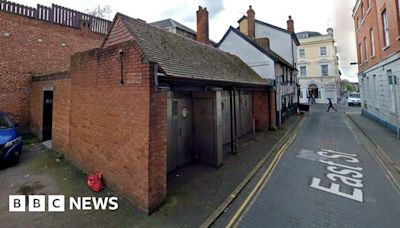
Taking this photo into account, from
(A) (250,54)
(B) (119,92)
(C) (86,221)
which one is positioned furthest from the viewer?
(A) (250,54)

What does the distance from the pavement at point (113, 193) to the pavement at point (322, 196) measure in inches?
25.3

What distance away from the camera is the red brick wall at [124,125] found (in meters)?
4.15

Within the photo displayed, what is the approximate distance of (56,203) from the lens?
4555 mm

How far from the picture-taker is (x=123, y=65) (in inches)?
180

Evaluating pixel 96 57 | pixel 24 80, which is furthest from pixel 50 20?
pixel 96 57

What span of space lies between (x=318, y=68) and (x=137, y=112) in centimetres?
3740

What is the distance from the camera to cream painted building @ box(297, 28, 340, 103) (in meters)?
33.1

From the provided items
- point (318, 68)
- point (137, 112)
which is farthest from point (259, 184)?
point (318, 68)

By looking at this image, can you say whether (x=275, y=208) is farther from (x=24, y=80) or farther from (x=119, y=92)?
(x=24, y=80)

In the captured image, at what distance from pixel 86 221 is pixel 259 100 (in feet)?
37.2

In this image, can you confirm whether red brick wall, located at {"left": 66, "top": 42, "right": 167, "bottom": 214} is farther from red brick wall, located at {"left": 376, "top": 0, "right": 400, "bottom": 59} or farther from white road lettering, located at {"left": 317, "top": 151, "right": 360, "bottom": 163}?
red brick wall, located at {"left": 376, "top": 0, "right": 400, "bottom": 59}

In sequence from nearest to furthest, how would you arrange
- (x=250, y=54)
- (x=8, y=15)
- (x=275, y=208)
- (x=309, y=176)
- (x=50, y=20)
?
(x=275, y=208) < (x=309, y=176) < (x=8, y=15) < (x=50, y=20) < (x=250, y=54)

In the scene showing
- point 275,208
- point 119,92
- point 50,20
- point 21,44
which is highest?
point 50,20

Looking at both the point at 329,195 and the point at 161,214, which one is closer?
the point at 161,214
